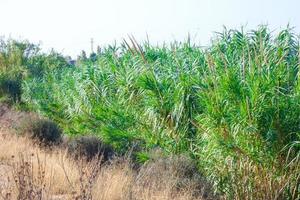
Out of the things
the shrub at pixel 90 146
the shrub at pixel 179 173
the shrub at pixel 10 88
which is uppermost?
the shrub at pixel 10 88

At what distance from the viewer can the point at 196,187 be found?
9750mm

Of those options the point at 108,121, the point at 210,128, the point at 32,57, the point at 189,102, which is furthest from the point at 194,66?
the point at 32,57

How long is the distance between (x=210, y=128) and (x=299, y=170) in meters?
1.75

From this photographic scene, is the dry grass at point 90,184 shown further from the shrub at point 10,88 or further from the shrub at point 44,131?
the shrub at point 10,88

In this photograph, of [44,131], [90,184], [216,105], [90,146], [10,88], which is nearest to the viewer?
[90,184]

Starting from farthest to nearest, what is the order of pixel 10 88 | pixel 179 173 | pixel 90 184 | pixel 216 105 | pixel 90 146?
pixel 10 88, pixel 90 146, pixel 179 173, pixel 216 105, pixel 90 184

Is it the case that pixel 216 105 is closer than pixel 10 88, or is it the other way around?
pixel 216 105

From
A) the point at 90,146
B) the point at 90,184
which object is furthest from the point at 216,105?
the point at 90,146

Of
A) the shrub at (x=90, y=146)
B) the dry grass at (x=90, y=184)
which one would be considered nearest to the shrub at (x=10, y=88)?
the shrub at (x=90, y=146)

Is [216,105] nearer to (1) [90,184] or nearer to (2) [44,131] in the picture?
(1) [90,184]

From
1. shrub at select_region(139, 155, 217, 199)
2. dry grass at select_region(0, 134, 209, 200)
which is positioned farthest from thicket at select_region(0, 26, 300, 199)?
dry grass at select_region(0, 134, 209, 200)

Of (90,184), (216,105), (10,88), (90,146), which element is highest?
(10,88)

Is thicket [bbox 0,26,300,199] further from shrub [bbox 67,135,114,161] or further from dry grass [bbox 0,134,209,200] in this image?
dry grass [bbox 0,134,209,200]

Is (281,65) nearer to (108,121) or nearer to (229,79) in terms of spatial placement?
(229,79)
